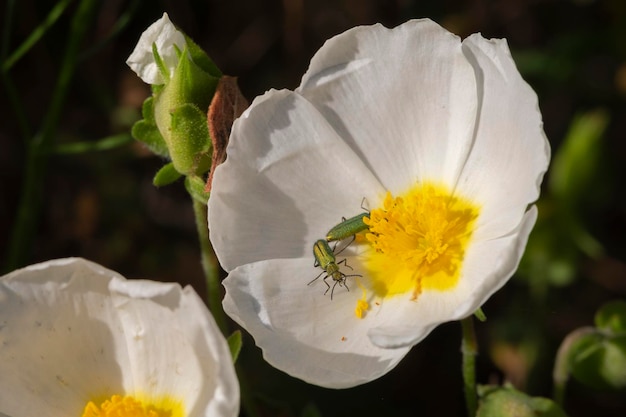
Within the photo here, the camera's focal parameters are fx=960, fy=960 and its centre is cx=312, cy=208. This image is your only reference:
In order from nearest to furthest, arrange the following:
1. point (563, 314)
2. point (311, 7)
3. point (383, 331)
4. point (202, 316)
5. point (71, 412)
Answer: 1. point (202, 316)
2. point (383, 331)
3. point (71, 412)
4. point (563, 314)
5. point (311, 7)

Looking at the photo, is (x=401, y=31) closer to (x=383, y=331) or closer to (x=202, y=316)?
(x=383, y=331)

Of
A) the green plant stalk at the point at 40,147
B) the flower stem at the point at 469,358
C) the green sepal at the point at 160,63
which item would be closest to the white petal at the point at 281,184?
the green sepal at the point at 160,63

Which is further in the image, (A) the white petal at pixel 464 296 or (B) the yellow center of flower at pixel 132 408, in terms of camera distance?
(B) the yellow center of flower at pixel 132 408

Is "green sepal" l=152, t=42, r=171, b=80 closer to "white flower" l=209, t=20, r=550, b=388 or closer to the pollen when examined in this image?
"white flower" l=209, t=20, r=550, b=388

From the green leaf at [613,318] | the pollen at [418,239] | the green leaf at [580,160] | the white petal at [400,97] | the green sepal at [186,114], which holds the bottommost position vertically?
the green leaf at [580,160]

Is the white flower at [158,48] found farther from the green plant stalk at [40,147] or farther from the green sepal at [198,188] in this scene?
the green plant stalk at [40,147]

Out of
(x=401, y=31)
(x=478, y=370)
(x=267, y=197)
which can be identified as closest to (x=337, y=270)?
(x=267, y=197)

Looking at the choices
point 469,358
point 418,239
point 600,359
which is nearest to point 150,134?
point 418,239

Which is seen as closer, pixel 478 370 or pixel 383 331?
pixel 383 331
